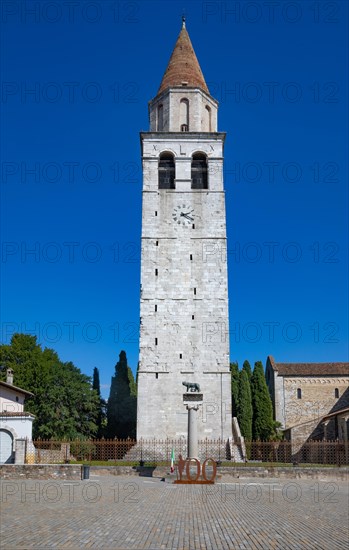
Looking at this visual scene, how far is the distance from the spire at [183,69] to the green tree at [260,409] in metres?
22.8

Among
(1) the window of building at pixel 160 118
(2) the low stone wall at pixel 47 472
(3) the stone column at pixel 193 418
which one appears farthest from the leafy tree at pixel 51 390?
(1) the window of building at pixel 160 118

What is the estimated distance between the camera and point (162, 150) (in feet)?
122

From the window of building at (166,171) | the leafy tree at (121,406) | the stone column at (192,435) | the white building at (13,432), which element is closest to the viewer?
the stone column at (192,435)

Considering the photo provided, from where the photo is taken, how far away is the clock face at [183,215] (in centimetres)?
3559

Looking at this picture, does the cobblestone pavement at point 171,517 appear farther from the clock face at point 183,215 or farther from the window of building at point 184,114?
the window of building at point 184,114

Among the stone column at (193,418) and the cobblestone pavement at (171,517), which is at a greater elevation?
the stone column at (193,418)

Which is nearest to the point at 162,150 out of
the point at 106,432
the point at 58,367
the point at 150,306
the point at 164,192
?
the point at 164,192

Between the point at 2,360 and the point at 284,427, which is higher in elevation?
the point at 2,360

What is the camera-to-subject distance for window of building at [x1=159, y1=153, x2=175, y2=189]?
121ft

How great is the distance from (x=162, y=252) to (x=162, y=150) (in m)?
7.04

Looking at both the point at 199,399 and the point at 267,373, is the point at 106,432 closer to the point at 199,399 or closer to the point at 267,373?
the point at 267,373

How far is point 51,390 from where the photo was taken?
38.8m

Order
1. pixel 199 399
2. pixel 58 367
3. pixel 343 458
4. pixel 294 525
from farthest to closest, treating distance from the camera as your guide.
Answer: pixel 58 367
pixel 343 458
pixel 199 399
pixel 294 525

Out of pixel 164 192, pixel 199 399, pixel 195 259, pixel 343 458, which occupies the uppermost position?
pixel 164 192
